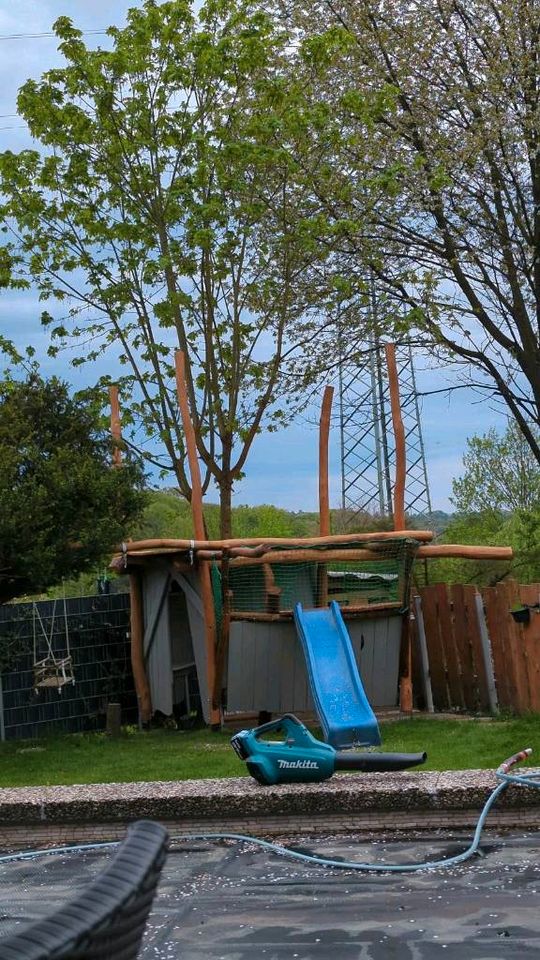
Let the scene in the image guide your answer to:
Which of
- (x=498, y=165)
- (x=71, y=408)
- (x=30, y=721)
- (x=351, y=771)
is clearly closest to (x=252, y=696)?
(x=30, y=721)

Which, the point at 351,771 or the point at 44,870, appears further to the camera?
the point at 351,771

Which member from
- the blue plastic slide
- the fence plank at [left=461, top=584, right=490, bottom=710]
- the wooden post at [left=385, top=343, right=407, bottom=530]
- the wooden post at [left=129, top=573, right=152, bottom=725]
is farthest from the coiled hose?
the wooden post at [left=129, top=573, right=152, bottom=725]

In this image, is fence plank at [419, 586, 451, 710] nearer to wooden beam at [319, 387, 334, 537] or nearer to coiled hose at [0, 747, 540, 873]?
wooden beam at [319, 387, 334, 537]

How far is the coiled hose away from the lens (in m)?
6.66

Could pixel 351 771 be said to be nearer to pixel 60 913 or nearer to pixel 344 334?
pixel 60 913

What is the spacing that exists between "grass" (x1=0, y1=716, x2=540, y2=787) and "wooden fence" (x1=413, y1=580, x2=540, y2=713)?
65cm

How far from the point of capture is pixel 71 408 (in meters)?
14.3

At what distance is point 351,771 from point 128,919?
683 cm

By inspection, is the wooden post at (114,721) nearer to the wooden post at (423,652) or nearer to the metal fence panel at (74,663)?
the metal fence panel at (74,663)

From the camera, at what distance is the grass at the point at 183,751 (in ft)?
35.2

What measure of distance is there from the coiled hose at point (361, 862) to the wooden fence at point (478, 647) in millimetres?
5782

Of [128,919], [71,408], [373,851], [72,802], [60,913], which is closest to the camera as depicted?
[60,913]

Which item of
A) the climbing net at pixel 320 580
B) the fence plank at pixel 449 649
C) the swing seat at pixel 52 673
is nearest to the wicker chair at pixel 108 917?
the climbing net at pixel 320 580

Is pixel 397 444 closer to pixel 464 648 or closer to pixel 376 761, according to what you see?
pixel 464 648
